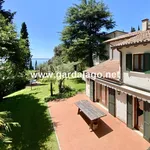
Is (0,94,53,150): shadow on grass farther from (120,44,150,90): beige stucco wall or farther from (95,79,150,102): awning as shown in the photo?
(120,44,150,90): beige stucco wall

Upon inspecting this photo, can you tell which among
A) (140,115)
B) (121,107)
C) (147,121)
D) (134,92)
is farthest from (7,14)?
(147,121)

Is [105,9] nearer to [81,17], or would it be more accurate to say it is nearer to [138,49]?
[81,17]

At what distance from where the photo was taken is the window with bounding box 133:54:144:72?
15117 millimetres

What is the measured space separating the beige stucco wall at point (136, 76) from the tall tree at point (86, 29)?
24971 mm

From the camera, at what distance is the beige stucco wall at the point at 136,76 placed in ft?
45.5

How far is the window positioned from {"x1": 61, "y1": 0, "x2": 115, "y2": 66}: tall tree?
85.4ft

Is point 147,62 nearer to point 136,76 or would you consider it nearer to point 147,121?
point 136,76

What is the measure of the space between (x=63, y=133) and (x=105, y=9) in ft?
120

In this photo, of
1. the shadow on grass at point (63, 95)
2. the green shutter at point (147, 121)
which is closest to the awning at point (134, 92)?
the green shutter at point (147, 121)

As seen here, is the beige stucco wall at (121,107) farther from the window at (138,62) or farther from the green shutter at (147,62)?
the green shutter at (147,62)

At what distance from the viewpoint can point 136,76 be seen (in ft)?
50.1

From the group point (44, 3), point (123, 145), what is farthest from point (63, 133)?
point (44, 3)

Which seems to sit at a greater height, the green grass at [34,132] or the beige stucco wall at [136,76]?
the beige stucco wall at [136,76]

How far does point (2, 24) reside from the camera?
2331cm
